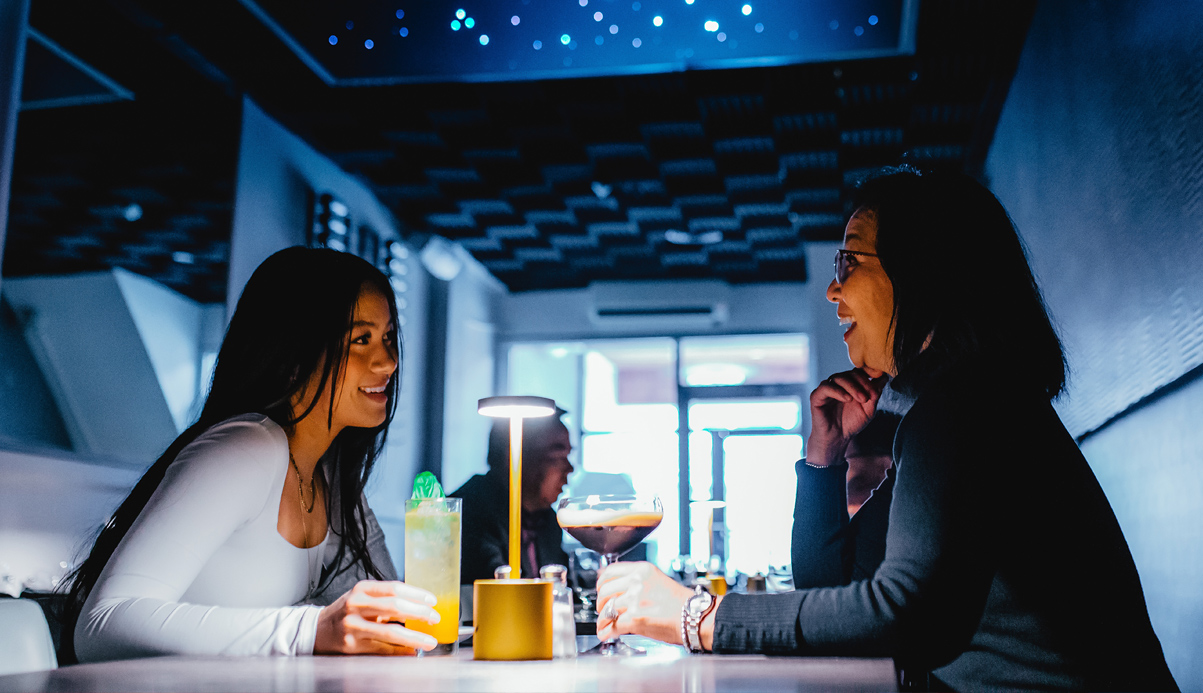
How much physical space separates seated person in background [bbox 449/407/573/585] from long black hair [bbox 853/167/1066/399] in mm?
2320

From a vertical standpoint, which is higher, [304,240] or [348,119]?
[348,119]

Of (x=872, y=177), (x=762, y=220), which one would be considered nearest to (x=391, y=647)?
(x=872, y=177)

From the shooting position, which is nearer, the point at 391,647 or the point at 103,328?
the point at 391,647

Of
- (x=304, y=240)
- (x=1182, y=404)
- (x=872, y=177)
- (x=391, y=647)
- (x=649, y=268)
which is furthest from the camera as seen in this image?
(x=649, y=268)

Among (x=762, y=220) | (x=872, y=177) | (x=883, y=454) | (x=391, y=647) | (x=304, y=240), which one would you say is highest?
(x=762, y=220)

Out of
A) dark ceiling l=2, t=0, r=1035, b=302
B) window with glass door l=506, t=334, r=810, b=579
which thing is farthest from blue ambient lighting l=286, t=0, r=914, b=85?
window with glass door l=506, t=334, r=810, b=579

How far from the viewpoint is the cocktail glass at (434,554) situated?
1.18 m

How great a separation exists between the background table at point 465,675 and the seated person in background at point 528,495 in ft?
7.70

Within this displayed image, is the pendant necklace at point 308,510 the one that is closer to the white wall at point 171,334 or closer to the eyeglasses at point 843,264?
the eyeglasses at point 843,264

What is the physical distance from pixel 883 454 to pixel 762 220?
4417mm

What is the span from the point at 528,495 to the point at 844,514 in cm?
209

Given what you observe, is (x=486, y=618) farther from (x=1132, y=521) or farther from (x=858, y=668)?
(x=1132, y=521)

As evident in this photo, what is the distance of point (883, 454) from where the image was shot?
2.02 m

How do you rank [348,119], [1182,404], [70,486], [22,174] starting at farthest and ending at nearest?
[348,119], [70,486], [22,174], [1182,404]
